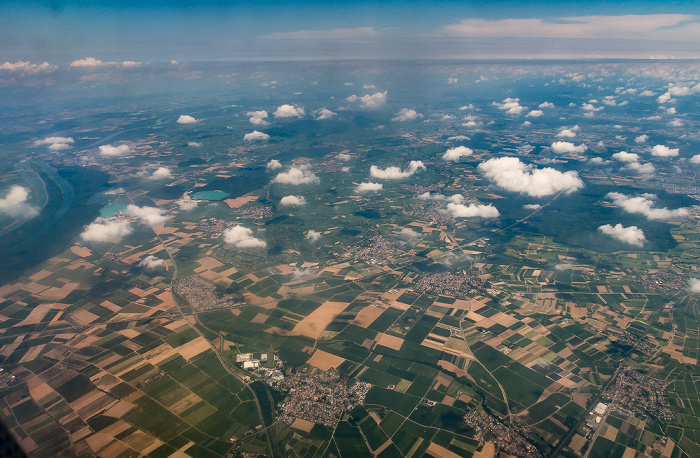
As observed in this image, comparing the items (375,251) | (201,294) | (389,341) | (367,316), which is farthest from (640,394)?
(201,294)

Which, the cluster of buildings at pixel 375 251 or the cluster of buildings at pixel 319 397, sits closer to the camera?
the cluster of buildings at pixel 319 397

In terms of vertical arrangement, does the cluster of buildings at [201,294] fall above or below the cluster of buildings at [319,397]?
below

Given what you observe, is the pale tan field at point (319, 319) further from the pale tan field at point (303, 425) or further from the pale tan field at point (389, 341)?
the pale tan field at point (303, 425)

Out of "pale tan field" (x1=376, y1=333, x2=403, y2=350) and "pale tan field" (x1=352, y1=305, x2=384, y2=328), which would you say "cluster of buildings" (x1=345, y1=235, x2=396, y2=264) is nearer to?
"pale tan field" (x1=352, y1=305, x2=384, y2=328)

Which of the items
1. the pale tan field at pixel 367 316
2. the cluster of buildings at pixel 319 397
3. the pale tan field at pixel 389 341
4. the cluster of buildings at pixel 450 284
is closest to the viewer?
the cluster of buildings at pixel 319 397

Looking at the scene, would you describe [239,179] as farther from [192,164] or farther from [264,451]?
[264,451]

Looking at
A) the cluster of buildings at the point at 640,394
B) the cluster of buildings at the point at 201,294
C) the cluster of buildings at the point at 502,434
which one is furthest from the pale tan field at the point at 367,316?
the cluster of buildings at the point at 640,394
